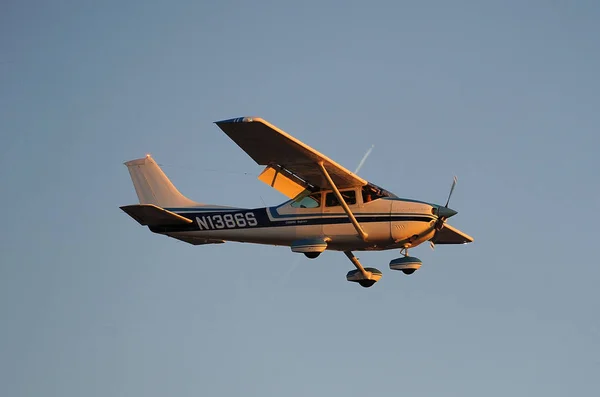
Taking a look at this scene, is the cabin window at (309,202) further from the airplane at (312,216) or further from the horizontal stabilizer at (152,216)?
the horizontal stabilizer at (152,216)

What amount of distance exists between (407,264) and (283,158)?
12.8ft

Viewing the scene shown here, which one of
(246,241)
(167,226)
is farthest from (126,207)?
(246,241)

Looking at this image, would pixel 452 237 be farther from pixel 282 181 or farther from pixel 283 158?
pixel 283 158

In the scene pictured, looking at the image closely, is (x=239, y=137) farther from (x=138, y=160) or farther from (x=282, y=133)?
(x=138, y=160)

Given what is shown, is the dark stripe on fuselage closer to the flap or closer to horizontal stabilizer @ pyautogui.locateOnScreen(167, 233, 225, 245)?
horizontal stabilizer @ pyautogui.locateOnScreen(167, 233, 225, 245)

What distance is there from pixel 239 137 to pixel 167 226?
448cm

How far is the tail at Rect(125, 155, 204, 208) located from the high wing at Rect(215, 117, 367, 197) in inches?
146

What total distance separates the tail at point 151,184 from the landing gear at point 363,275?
493 cm

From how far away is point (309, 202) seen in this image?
25.5 metres

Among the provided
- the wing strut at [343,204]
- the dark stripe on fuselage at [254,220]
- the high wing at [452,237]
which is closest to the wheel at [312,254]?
the dark stripe on fuselage at [254,220]

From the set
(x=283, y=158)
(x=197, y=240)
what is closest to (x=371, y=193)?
(x=283, y=158)

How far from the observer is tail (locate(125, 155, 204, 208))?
1103 inches

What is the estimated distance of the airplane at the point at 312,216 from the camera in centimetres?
2445

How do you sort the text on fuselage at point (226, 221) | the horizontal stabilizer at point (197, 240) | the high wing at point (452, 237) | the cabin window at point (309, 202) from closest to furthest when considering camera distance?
1. the cabin window at point (309, 202)
2. the text on fuselage at point (226, 221)
3. the horizontal stabilizer at point (197, 240)
4. the high wing at point (452, 237)
